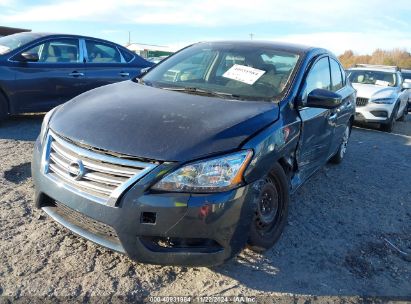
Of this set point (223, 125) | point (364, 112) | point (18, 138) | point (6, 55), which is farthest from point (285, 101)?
point (364, 112)

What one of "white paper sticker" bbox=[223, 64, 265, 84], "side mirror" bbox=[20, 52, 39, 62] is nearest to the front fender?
"white paper sticker" bbox=[223, 64, 265, 84]

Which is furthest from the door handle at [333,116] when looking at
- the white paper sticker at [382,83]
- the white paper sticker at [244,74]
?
the white paper sticker at [382,83]

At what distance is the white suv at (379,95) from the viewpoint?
900 cm

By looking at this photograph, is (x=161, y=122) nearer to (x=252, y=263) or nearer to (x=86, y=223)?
(x=86, y=223)

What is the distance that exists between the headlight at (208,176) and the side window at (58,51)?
4.83 m

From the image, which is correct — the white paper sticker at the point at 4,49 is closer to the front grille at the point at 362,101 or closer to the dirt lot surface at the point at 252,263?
the dirt lot surface at the point at 252,263

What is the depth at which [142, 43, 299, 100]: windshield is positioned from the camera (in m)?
3.41

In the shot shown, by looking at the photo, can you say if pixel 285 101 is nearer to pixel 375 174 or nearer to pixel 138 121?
pixel 138 121

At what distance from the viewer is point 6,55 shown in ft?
19.2

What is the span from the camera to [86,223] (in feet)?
8.30

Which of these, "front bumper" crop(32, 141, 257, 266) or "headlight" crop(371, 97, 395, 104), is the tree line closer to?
"headlight" crop(371, 97, 395, 104)

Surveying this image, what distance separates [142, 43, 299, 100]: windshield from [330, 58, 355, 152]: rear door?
3.29ft

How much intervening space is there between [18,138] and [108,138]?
3.56 metres

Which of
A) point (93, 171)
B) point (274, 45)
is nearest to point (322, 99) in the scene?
point (274, 45)
